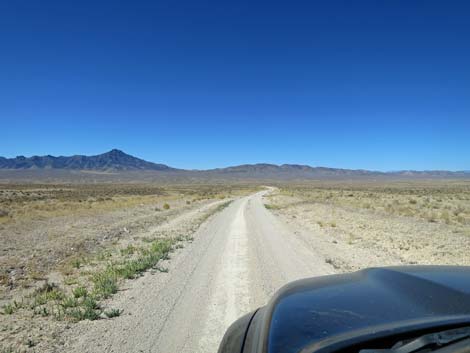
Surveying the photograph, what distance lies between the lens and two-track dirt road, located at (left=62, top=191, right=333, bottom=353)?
4.55m

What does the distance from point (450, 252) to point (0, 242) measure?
17.0 m

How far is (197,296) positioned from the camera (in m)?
6.38

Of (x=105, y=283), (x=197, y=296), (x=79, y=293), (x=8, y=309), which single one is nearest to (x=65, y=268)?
(x=105, y=283)

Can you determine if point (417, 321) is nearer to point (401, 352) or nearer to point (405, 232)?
point (401, 352)

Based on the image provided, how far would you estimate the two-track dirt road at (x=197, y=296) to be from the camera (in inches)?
179

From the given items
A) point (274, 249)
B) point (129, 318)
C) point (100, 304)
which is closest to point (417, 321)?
point (129, 318)

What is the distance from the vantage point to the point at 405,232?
1512 cm

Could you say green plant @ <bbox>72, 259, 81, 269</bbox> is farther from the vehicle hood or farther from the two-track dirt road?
the vehicle hood

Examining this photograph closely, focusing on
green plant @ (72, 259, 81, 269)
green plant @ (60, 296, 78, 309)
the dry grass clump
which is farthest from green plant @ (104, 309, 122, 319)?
the dry grass clump

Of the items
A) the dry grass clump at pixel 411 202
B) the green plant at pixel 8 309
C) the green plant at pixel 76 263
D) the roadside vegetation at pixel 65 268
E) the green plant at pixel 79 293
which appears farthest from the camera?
the dry grass clump at pixel 411 202

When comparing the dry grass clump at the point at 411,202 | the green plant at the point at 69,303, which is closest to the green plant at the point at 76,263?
the green plant at the point at 69,303

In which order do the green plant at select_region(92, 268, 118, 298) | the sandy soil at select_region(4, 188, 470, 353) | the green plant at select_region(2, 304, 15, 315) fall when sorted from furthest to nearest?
the green plant at select_region(92, 268, 118, 298) < the green plant at select_region(2, 304, 15, 315) < the sandy soil at select_region(4, 188, 470, 353)

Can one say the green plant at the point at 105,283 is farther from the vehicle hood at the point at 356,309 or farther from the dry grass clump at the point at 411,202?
the dry grass clump at the point at 411,202

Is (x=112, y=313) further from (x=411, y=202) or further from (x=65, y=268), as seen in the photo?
(x=411, y=202)
